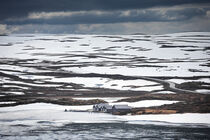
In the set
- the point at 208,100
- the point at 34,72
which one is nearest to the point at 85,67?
the point at 34,72

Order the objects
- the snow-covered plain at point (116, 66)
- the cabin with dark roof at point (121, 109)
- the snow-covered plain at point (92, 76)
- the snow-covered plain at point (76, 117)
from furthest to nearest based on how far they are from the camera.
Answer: the snow-covered plain at point (116, 66) → the cabin with dark roof at point (121, 109) → the snow-covered plain at point (92, 76) → the snow-covered plain at point (76, 117)

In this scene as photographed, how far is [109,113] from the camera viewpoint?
6931 cm

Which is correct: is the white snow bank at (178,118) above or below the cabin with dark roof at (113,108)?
below

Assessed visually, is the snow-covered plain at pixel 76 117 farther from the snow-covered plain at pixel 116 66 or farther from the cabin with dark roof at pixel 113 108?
the snow-covered plain at pixel 116 66

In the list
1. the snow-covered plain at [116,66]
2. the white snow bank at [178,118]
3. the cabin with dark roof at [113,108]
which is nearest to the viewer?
the white snow bank at [178,118]

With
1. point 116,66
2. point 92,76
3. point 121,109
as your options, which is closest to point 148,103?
point 121,109

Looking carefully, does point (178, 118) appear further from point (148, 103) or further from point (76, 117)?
point (148, 103)

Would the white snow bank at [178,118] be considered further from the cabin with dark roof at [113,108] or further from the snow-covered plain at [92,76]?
the cabin with dark roof at [113,108]

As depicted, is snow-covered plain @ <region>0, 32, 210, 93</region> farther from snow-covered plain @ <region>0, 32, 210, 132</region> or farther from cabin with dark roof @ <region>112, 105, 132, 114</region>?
cabin with dark roof @ <region>112, 105, 132, 114</region>

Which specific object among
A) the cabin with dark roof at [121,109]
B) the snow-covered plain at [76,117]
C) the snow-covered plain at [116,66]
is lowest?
the snow-covered plain at [76,117]

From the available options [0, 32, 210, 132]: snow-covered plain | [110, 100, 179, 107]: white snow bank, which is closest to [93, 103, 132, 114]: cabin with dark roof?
[0, 32, 210, 132]: snow-covered plain

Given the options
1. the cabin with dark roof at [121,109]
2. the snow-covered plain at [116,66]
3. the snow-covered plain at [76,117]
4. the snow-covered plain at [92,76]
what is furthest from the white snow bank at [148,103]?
the snow-covered plain at [116,66]

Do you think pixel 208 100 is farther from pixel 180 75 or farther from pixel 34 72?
pixel 34 72

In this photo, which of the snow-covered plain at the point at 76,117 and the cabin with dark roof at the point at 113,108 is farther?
the cabin with dark roof at the point at 113,108
